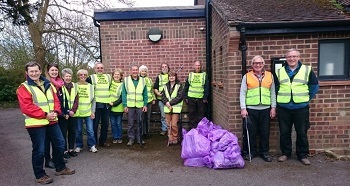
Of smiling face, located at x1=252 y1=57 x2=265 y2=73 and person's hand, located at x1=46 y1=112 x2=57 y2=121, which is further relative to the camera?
smiling face, located at x1=252 y1=57 x2=265 y2=73

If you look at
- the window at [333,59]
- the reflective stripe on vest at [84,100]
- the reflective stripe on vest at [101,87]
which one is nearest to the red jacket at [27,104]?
the reflective stripe on vest at [84,100]

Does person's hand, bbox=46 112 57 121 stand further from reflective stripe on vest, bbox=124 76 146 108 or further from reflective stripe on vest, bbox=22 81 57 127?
reflective stripe on vest, bbox=124 76 146 108

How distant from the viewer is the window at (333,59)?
16.9 feet

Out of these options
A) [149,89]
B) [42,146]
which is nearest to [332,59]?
[149,89]

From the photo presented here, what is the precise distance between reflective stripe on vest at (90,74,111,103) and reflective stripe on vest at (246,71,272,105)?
2.96m

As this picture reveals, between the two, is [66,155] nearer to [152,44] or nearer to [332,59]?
[152,44]

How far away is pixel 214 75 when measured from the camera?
6.99m

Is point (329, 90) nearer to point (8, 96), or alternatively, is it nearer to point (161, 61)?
point (161, 61)

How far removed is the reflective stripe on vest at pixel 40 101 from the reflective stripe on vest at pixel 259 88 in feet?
10.6

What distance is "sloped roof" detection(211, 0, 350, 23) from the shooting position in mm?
5000

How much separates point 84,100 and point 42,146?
158cm

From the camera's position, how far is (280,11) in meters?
5.47

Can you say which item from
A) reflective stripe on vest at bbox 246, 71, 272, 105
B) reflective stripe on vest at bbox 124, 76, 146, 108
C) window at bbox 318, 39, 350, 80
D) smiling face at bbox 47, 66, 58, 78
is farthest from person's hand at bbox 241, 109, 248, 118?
smiling face at bbox 47, 66, 58, 78

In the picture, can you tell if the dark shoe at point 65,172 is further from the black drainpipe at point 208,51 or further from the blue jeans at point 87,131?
the black drainpipe at point 208,51
